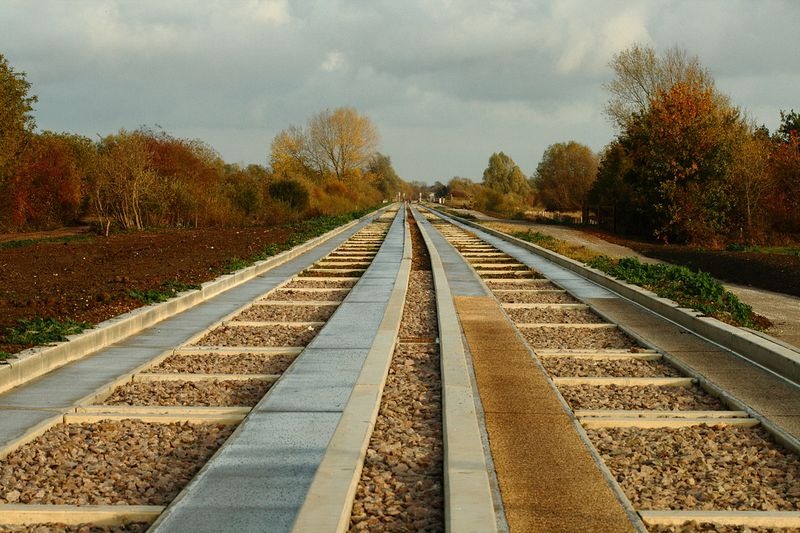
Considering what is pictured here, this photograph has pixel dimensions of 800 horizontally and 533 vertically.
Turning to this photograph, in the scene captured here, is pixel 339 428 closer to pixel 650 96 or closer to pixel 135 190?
pixel 135 190

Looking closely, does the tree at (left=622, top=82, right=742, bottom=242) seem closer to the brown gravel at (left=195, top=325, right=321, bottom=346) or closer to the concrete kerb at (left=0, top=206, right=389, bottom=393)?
the concrete kerb at (left=0, top=206, right=389, bottom=393)

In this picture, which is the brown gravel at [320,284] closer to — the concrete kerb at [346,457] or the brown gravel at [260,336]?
the brown gravel at [260,336]

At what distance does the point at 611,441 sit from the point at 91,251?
17299 millimetres

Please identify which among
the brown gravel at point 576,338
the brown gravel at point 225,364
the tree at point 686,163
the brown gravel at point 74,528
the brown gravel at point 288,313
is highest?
the tree at point 686,163

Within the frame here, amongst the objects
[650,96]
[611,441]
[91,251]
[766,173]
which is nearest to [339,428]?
[611,441]

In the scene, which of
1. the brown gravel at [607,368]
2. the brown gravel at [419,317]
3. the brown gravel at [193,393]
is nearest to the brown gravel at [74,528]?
the brown gravel at [193,393]

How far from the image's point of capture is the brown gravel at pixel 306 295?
12.0 metres

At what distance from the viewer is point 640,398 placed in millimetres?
6082

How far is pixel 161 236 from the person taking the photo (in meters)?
26.5

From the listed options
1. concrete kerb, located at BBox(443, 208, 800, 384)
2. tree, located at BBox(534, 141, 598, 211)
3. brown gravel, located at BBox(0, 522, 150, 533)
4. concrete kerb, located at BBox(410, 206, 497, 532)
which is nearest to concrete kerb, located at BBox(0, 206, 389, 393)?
brown gravel, located at BBox(0, 522, 150, 533)

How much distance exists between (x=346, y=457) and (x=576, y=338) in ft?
16.2

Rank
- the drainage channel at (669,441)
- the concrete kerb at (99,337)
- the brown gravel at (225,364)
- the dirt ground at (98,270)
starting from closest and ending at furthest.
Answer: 1. the drainage channel at (669,441)
2. the concrete kerb at (99,337)
3. the brown gravel at (225,364)
4. the dirt ground at (98,270)

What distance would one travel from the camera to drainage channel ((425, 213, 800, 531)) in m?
3.86

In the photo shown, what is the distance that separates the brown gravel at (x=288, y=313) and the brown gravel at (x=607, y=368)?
3.65 metres
